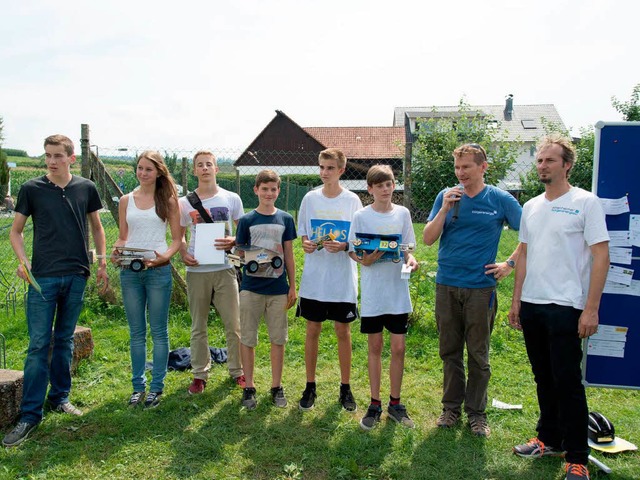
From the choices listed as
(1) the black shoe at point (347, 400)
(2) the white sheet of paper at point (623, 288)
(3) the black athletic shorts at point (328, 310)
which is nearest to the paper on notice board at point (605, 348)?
(2) the white sheet of paper at point (623, 288)

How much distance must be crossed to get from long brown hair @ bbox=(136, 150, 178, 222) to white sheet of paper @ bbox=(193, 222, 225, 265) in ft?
0.97

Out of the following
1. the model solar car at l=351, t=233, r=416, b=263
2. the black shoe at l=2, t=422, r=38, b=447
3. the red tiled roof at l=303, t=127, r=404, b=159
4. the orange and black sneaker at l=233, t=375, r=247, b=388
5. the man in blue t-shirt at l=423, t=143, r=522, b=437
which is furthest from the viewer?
the red tiled roof at l=303, t=127, r=404, b=159

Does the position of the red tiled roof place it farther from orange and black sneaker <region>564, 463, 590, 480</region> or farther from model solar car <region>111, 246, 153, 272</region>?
orange and black sneaker <region>564, 463, 590, 480</region>

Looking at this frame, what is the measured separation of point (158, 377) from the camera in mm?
4129

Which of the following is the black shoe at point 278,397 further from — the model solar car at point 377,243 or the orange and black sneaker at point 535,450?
the orange and black sneaker at point 535,450

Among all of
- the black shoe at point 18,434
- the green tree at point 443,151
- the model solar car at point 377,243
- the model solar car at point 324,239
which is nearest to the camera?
the black shoe at point 18,434

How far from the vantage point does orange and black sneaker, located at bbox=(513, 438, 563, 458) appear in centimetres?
337

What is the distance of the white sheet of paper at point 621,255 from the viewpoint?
3318mm

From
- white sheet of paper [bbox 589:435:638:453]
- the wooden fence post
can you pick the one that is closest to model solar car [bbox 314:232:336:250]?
white sheet of paper [bbox 589:435:638:453]

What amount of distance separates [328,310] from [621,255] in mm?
2050

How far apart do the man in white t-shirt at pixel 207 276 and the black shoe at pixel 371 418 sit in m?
1.20

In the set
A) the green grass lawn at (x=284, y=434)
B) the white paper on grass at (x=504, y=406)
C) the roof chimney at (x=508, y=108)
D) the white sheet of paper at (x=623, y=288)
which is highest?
the roof chimney at (x=508, y=108)

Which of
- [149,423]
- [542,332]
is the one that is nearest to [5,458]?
[149,423]

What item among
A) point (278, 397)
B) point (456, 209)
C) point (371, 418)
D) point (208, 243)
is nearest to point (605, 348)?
point (456, 209)
